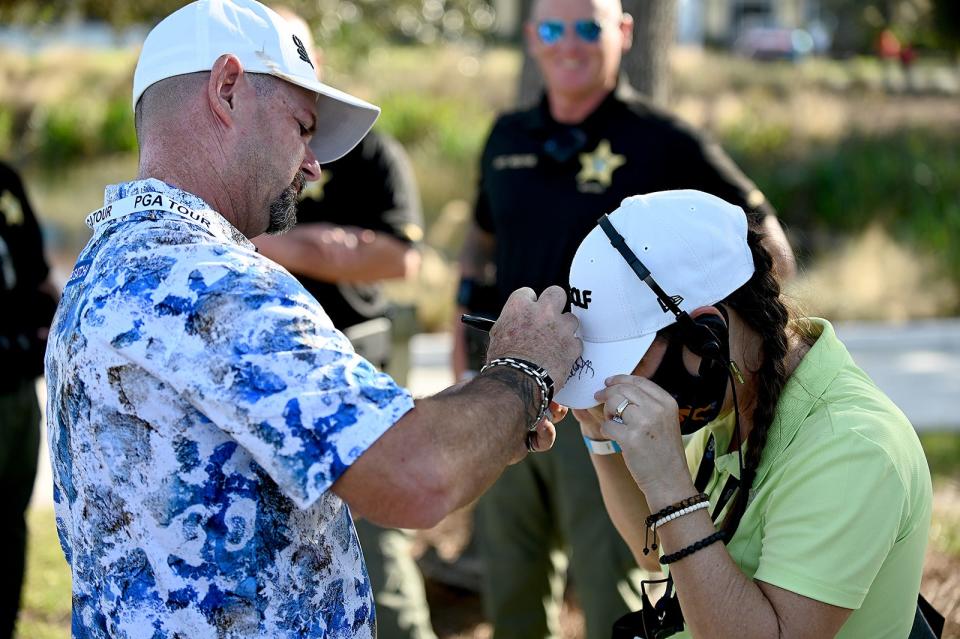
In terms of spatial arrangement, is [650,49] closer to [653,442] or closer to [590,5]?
[590,5]

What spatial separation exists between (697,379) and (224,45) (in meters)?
1.10

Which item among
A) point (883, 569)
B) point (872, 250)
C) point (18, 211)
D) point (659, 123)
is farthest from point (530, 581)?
point (872, 250)

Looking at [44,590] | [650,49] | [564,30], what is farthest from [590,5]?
[44,590]

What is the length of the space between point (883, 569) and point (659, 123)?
7.27 feet

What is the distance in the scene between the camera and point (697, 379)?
82.7 inches

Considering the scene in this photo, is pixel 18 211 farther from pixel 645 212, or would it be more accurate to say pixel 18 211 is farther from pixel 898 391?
pixel 898 391

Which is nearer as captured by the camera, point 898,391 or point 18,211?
A: point 18,211

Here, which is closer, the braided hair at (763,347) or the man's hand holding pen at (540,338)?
the man's hand holding pen at (540,338)

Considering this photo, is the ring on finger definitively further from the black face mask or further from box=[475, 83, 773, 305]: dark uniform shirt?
box=[475, 83, 773, 305]: dark uniform shirt

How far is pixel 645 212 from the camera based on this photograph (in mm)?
2158

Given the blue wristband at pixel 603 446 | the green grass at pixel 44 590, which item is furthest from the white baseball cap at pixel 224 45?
the green grass at pixel 44 590

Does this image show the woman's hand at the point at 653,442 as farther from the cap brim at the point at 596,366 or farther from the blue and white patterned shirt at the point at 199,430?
the blue and white patterned shirt at the point at 199,430

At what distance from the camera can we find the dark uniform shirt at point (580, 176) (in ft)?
12.4

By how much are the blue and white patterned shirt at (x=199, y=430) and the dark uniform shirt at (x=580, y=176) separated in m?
1.98
